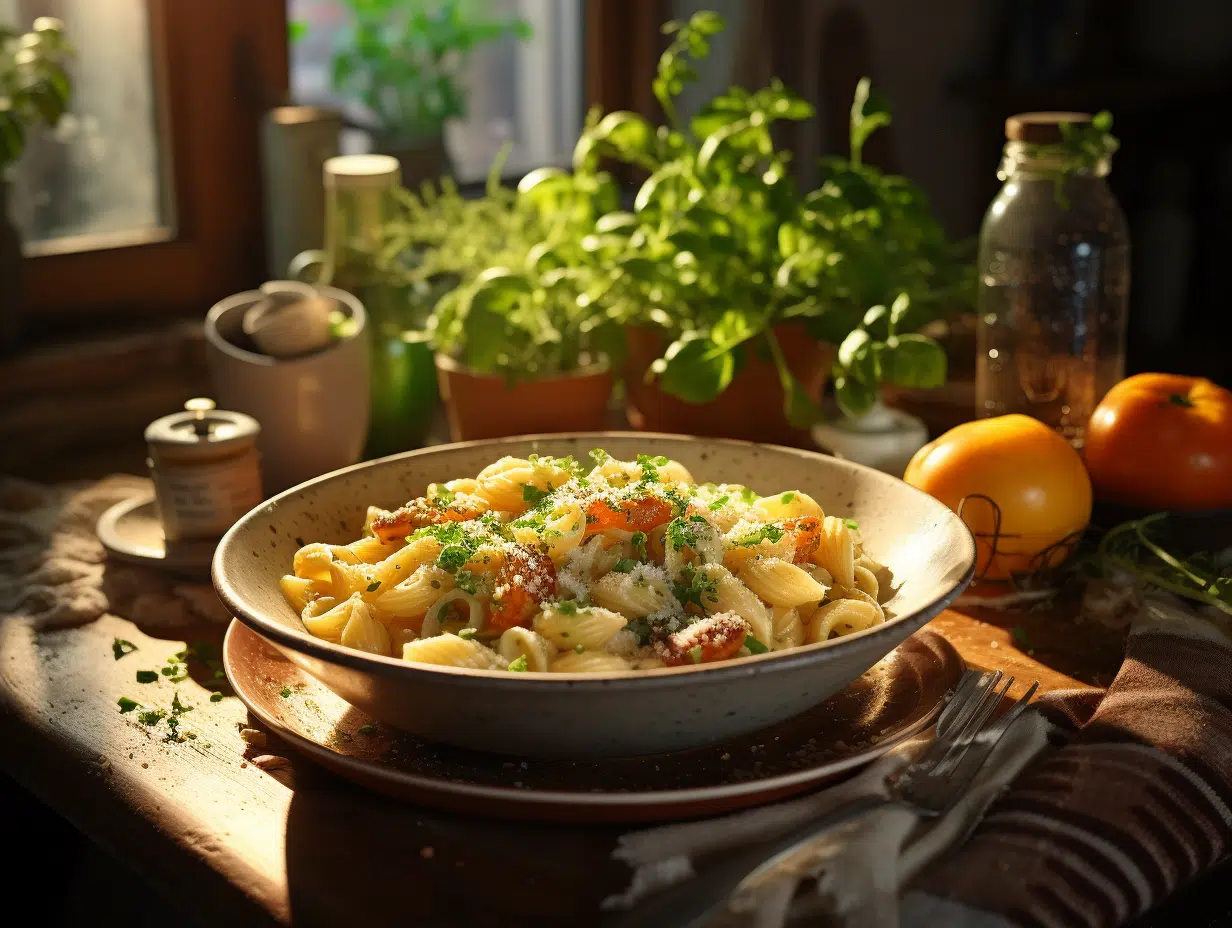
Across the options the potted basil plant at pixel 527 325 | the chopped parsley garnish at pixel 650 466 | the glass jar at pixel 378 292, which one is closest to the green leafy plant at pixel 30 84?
the glass jar at pixel 378 292

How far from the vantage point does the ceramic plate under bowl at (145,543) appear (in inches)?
48.0

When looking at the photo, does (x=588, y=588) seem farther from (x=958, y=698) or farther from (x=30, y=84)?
(x=30, y=84)

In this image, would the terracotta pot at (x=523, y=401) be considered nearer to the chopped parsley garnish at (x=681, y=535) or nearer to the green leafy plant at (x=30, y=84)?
the chopped parsley garnish at (x=681, y=535)

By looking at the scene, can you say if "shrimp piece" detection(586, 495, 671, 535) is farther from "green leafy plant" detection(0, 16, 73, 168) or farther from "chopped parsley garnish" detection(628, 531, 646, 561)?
"green leafy plant" detection(0, 16, 73, 168)

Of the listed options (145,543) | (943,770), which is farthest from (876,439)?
(145,543)

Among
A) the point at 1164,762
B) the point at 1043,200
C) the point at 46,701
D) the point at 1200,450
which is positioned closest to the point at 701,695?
the point at 1164,762

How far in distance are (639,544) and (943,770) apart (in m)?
0.27

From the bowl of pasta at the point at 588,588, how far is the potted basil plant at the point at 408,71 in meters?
1.16

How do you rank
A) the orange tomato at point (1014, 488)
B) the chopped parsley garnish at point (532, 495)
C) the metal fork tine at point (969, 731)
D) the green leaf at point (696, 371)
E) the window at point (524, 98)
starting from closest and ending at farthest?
the metal fork tine at point (969, 731)
the chopped parsley garnish at point (532, 495)
the orange tomato at point (1014, 488)
the green leaf at point (696, 371)
the window at point (524, 98)

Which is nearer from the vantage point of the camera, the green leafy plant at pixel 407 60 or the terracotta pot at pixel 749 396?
the terracotta pot at pixel 749 396

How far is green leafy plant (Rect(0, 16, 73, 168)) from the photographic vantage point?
165 centimetres

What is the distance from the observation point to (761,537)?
98cm

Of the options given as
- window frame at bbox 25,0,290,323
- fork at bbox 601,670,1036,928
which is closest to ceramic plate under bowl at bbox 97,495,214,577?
fork at bbox 601,670,1036,928

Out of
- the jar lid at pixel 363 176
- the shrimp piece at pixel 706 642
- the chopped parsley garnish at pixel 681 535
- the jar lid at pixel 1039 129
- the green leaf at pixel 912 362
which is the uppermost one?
the jar lid at pixel 1039 129
